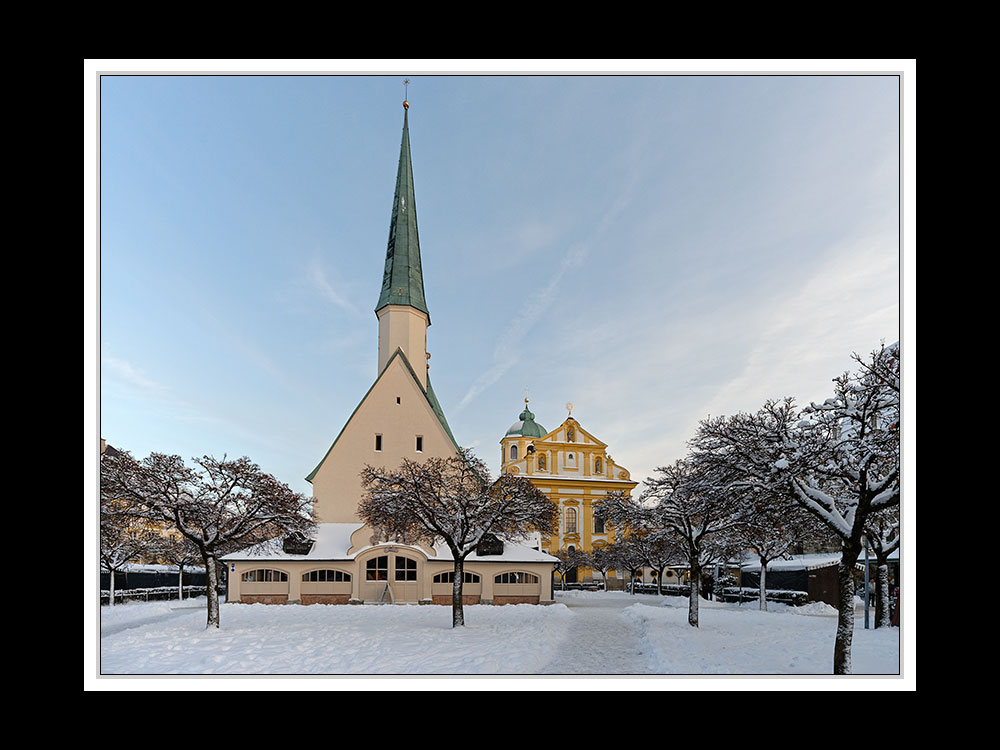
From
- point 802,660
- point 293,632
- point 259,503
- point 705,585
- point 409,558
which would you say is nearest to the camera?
point 802,660

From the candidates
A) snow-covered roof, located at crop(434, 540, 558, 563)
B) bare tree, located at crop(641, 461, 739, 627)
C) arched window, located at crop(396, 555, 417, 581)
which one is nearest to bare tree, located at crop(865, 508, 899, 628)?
bare tree, located at crop(641, 461, 739, 627)

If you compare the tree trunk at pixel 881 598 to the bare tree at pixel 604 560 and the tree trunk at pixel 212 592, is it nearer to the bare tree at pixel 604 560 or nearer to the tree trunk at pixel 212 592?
the tree trunk at pixel 212 592

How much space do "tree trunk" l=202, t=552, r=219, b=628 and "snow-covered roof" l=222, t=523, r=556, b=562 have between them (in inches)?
198

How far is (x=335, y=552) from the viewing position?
17.0 meters

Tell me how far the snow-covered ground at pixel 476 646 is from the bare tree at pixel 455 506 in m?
1.86

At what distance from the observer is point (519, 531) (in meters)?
13.2

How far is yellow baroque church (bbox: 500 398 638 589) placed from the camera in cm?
1900

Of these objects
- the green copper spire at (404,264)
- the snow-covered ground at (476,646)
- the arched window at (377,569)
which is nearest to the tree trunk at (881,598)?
the snow-covered ground at (476,646)

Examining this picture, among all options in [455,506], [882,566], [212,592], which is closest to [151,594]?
[212,592]

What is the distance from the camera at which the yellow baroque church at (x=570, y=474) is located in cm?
1900

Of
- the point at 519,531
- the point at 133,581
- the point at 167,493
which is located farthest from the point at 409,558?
the point at 133,581
